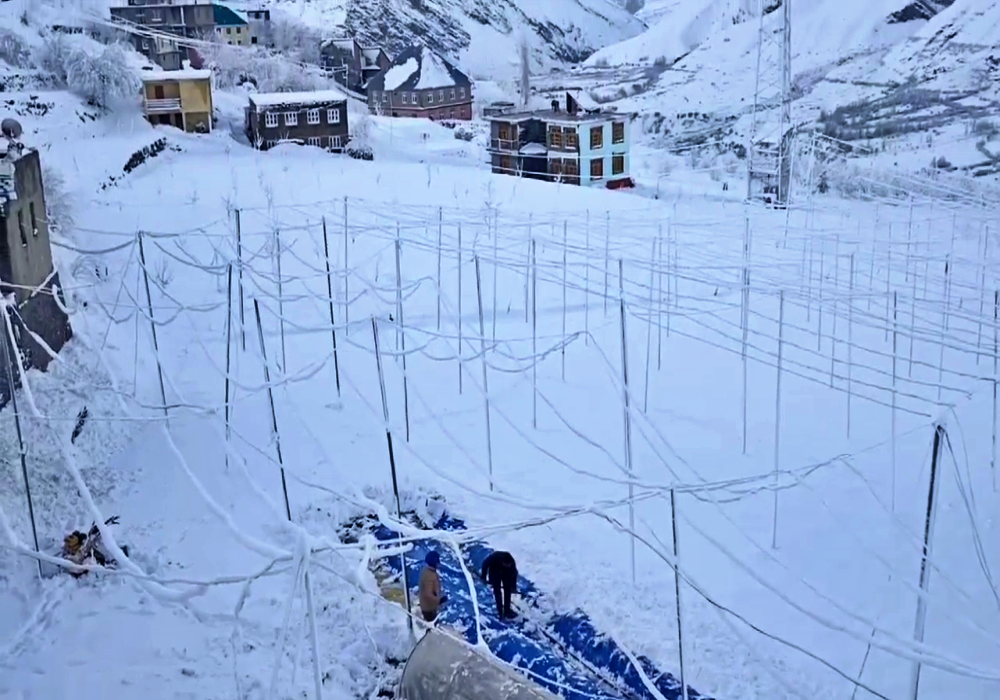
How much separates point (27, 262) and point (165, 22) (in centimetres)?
2895

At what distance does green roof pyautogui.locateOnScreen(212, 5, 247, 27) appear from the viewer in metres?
39.8

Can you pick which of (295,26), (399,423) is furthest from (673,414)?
(295,26)

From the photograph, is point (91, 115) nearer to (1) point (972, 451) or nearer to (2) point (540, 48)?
(1) point (972, 451)

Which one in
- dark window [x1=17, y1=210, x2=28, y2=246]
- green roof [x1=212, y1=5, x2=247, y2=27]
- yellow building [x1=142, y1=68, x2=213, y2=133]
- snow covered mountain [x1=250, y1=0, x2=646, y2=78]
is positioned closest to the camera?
dark window [x1=17, y1=210, x2=28, y2=246]

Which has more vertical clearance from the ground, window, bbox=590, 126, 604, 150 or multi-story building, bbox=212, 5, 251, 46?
multi-story building, bbox=212, 5, 251, 46

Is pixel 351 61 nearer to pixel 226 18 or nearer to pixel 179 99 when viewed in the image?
pixel 226 18

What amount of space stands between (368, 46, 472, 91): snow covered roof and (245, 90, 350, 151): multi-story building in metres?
8.80

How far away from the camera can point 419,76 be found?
32875 mm

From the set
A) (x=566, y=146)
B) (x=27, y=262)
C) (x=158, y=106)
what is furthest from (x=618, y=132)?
(x=27, y=262)

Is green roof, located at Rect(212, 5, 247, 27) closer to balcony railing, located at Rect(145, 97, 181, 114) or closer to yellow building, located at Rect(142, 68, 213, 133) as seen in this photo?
yellow building, located at Rect(142, 68, 213, 133)

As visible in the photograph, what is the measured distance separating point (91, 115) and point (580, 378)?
14786 mm

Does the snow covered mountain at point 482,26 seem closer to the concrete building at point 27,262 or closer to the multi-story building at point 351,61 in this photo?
the multi-story building at point 351,61

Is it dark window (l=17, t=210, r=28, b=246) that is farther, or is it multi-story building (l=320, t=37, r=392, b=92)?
multi-story building (l=320, t=37, r=392, b=92)

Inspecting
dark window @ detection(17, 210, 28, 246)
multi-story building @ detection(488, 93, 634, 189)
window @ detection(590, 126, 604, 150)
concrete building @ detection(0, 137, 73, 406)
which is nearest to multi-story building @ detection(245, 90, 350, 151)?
multi-story building @ detection(488, 93, 634, 189)
